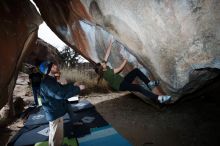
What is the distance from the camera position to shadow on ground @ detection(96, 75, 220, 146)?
503 cm

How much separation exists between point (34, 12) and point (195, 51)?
5.59 metres

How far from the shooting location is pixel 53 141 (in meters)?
3.95

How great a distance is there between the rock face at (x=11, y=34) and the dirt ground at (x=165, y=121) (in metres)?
1.63

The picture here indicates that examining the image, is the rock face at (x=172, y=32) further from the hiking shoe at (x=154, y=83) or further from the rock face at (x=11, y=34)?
the rock face at (x=11, y=34)

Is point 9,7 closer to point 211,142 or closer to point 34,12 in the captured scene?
point 34,12

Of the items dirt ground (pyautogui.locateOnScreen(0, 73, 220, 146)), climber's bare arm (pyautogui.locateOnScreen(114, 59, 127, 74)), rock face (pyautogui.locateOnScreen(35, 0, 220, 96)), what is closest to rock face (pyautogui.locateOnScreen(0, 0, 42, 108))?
dirt ground (pyautogui.locateOnScreen(0, 73, 220, 146))

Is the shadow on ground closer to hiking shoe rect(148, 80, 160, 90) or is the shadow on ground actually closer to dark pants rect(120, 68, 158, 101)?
dark pants rect(120, 68, 158, 101)

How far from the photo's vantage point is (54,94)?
378 cm

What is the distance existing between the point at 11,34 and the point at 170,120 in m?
4.56

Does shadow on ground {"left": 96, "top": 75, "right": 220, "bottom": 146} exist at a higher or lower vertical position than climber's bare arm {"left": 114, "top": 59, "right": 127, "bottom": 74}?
lower

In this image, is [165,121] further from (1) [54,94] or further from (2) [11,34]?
(2) [11,34]

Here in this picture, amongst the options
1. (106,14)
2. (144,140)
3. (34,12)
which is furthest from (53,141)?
(34,12)

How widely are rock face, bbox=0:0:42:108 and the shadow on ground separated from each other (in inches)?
112

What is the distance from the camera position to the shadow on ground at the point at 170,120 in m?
5.03
